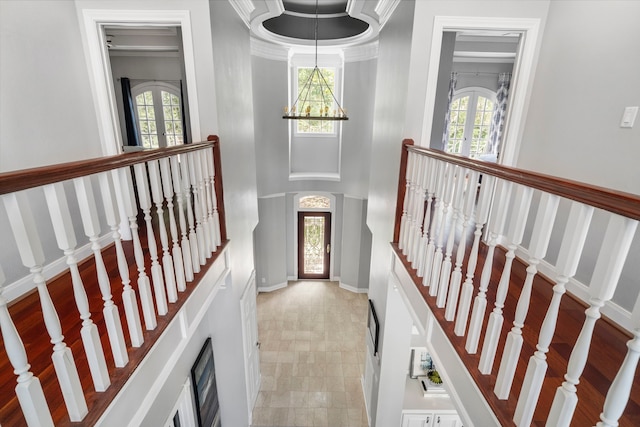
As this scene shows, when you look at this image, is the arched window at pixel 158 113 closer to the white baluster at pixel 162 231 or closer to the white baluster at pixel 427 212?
the white baluster at pixel 162 231

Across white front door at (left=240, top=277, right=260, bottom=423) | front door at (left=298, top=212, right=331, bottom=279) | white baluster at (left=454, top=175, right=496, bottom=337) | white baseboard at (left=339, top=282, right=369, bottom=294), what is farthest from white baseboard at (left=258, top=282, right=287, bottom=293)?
white baluster at (left=454, top=175, right=496, bottom=337)

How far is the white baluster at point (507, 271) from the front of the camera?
115cm

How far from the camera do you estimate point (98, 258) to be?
1.21 m

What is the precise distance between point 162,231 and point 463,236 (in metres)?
1.67

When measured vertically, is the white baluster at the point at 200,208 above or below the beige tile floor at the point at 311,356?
above

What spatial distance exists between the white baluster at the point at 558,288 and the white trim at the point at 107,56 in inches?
111

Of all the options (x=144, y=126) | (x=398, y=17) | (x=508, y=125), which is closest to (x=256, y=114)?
(x=144, y=126)

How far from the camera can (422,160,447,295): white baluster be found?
1.89m

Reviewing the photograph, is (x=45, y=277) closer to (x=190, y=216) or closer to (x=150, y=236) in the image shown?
(x=190, y=216)

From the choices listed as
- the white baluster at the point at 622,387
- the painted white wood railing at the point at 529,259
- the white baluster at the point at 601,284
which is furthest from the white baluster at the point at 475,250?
the white baluster at the point at 622,387

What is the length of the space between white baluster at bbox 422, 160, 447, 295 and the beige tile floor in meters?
3.59

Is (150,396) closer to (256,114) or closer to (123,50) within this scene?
(256,114)

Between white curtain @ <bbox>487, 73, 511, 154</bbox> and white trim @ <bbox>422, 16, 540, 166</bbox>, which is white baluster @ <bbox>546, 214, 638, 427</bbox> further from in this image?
white curtain @ <bbox>487, 73, 511, 154</bbox>

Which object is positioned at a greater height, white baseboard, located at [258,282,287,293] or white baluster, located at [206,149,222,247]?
white baluster, located at [206,149,222,247]
